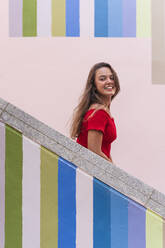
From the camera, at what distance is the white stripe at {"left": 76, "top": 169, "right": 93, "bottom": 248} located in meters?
0.81

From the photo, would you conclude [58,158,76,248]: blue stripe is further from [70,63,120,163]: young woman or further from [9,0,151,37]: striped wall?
[9,0,151,37]: striped wall

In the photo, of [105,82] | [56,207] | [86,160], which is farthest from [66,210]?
[105,82]

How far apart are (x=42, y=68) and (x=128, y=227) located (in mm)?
1302

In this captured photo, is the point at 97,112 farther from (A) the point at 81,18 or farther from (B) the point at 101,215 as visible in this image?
(B) the point at 101,215

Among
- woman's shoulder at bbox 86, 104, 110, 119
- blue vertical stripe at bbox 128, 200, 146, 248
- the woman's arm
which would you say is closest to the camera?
blue vertical stripe at bbox 128, 200, 146, 248

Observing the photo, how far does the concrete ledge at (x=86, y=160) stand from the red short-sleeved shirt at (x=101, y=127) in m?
0.85

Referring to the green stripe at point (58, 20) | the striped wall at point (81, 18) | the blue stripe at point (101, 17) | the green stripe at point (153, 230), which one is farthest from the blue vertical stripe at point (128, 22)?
the green stripe at point (153, 230)

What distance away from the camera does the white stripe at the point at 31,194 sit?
81cm

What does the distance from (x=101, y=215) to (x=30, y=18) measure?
150 cm

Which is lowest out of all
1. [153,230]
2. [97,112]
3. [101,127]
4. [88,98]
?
[153,230]

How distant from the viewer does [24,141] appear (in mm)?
816

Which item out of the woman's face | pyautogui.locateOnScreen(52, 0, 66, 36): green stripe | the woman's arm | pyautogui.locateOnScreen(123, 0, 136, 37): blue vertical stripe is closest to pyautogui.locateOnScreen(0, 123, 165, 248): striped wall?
the woman's arm

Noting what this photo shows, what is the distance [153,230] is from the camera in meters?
0.81

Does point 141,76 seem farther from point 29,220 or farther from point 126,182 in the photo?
point 29,220
